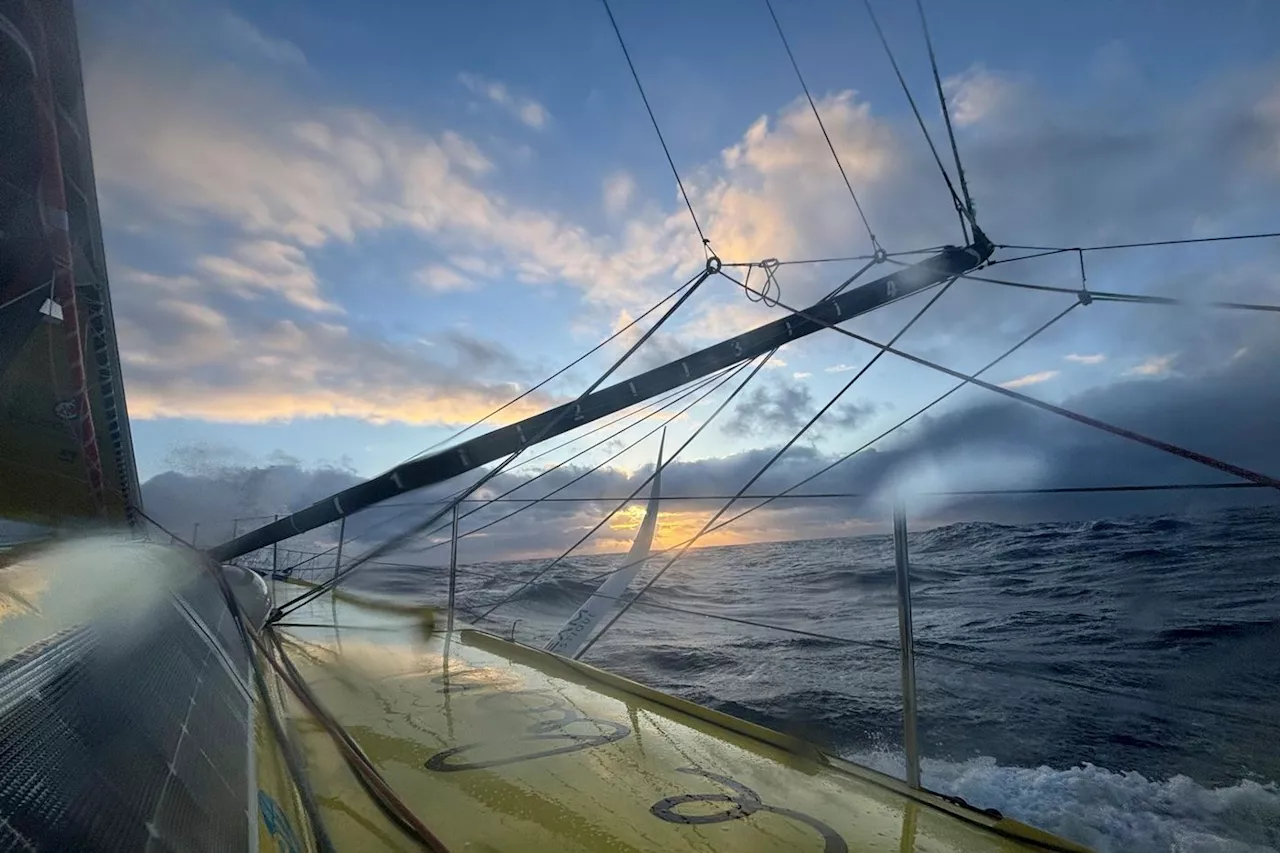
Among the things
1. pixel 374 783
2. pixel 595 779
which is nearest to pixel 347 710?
pixel 374 783

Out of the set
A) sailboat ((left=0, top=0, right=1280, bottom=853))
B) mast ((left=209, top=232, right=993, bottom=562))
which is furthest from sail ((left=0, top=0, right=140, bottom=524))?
mast ((left=209, top=232, right=993, bottom=562))

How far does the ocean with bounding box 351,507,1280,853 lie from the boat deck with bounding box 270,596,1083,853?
74 cm

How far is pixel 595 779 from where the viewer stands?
10.4 feet

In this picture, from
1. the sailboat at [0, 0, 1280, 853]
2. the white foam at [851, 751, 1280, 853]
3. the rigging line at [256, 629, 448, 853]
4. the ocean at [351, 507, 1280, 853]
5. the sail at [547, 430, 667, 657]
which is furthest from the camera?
the sail at [547, 430, 667, 657]

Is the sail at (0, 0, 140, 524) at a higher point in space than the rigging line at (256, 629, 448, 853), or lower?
higher

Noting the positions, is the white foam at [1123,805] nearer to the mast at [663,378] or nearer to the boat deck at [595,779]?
the boat deck at [595,779]

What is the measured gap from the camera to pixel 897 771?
21.7 feet

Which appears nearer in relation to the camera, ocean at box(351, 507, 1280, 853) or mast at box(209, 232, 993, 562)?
ocean at box(351, 507, 1280, 853)

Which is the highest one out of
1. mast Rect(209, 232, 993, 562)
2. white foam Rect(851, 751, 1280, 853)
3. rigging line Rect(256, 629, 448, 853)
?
mast Rect(209, 232, 993, 562)

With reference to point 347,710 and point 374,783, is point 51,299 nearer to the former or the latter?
point 347,710

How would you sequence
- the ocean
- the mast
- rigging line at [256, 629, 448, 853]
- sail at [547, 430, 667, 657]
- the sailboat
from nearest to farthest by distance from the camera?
the sailboat
rigging line at [256, 629, 448, 853]
the ocean
the mast
sail at [547, 430, 667, 657]

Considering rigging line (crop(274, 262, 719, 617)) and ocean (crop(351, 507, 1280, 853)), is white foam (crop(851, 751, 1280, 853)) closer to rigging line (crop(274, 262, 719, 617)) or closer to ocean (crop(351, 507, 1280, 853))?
ocean (crop(351, 507, 1280, 853))

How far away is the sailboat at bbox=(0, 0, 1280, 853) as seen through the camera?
1.26 m

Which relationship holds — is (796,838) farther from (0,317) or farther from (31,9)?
(0,317)
